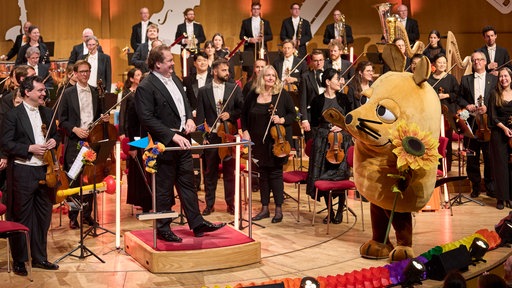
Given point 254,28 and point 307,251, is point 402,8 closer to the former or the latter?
point 254,28

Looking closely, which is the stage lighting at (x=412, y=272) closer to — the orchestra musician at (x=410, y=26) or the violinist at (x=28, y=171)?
the violinist at (x=28, y=171)

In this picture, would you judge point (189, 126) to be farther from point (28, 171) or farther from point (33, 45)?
point (33, 45)

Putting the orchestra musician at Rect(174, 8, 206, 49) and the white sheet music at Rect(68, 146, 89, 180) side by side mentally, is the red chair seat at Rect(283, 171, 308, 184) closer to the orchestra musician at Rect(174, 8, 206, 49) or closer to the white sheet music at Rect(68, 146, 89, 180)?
the white sheet music at Rect(68, 146, 89, 180)

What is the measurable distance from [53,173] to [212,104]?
2.52m

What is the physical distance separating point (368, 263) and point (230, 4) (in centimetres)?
924

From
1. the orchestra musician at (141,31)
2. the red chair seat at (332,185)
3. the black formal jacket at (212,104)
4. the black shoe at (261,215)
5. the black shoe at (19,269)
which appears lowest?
the black shoe at (19,269)

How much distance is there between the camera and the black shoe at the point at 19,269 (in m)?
6.45

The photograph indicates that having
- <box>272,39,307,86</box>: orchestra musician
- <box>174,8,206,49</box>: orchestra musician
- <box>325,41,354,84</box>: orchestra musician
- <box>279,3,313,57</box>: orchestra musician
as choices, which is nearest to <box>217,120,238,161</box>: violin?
<box>325,41,354,84</box>: orchestra musician

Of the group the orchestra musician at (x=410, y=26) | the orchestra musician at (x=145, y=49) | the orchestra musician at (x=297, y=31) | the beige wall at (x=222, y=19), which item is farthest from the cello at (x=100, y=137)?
the beige wall at (x=222, y=19)

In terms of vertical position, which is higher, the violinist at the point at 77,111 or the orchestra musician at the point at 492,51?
the orchestra musician at the point at 492,51

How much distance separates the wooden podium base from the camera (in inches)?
254

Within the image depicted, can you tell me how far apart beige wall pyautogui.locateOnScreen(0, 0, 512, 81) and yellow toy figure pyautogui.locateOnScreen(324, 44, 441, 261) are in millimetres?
8763

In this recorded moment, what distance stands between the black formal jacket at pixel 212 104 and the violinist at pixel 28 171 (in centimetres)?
232

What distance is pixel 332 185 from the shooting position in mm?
7875
